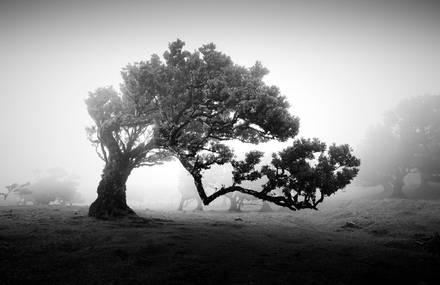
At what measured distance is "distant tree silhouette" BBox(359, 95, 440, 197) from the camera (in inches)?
2539

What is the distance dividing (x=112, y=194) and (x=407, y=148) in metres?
71.2

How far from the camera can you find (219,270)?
1198 cm

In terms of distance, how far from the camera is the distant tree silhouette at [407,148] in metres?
64.5

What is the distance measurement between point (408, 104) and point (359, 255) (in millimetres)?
70937

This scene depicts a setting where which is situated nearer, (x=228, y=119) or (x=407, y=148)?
(x=228, y=119)

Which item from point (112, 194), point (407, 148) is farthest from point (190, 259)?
point (407, 148)

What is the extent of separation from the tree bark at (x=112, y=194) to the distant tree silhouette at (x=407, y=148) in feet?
209

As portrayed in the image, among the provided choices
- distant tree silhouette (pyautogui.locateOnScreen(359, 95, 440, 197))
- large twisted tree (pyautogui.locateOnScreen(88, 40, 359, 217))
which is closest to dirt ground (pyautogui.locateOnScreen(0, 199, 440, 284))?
large twisted tree (pyautogui.locateOnScreen(88, 40, 359, 217))

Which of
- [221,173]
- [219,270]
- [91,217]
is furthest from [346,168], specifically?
[221,173]

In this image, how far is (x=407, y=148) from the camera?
6744cm

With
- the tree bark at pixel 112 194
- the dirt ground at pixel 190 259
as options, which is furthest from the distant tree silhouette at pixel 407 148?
the tree bark at pixel 112 194

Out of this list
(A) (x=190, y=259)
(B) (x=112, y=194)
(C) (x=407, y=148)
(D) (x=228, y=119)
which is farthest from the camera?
(C) (x=407, y=148)

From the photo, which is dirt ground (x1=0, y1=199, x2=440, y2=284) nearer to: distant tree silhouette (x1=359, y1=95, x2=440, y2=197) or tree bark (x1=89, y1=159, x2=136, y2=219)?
tree bark (x1=89, y1=159, x2=136, y2=219)

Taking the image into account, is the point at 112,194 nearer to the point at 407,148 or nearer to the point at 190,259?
the point at 190,259
